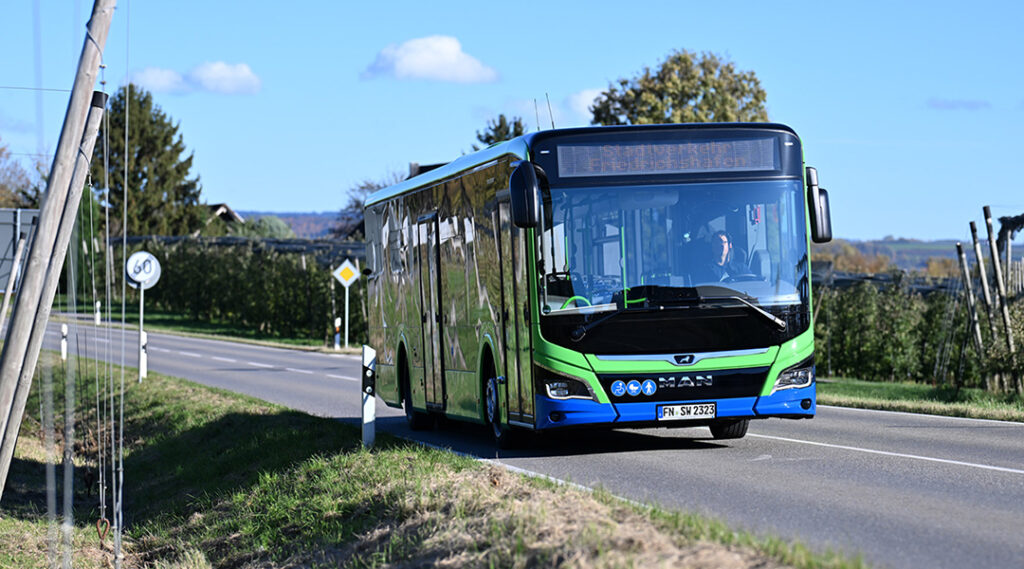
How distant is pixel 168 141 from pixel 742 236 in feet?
331

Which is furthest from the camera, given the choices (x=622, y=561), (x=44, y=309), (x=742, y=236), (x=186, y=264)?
(x=186, y=264)

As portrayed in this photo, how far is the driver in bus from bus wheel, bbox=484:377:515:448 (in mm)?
2614

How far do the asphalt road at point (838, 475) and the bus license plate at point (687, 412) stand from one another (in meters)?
0.39

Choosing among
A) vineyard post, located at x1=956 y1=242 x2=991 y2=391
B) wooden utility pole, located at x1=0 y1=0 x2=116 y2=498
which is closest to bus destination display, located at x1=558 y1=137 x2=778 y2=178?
wooden utility pole, located at x1=0 y1=0 x2=116 y2=498

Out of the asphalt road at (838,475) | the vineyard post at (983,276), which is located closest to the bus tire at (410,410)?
the asphalt road at (838,475)

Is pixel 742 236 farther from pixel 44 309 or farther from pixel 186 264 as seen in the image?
pixel 186 264

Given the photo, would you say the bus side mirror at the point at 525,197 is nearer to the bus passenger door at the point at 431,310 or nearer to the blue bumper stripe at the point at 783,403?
the blue bumper stripe at the point at 783,403

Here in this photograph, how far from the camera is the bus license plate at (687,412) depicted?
11867 millimetres

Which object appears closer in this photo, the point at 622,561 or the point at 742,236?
the point at 622,561

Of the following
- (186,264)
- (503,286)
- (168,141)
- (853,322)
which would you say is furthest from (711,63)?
(168,141)

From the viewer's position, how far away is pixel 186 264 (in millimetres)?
70812

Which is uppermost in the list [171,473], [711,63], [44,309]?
[711,63]

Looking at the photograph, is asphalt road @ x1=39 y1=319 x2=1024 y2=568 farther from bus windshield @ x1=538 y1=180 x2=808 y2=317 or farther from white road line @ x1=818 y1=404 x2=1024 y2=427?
bus windshield @ x1=538 y1=180 x2=808 y2=317

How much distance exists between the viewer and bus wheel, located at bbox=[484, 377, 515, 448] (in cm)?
1328
